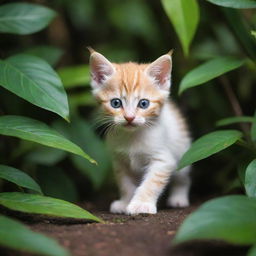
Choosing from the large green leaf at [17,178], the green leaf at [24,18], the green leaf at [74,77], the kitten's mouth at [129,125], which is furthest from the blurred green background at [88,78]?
the kitten's mouth at [129,125]

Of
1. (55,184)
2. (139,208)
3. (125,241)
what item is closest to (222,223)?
(125,241)

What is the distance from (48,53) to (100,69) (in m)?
0.69

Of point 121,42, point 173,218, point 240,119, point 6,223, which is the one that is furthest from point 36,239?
point 121,42

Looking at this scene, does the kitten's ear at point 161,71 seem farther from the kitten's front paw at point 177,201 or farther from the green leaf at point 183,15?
the kitten's front paw at point 177,201

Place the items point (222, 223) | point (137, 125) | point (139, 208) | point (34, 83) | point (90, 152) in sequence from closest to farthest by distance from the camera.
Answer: point (222, 223) → point (34, 83) → point (139, 208) → point (137, 125) → point (90, 152)

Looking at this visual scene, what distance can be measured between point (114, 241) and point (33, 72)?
1.15 m

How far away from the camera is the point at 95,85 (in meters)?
2.93

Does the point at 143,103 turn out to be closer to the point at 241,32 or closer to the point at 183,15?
the point at 183,15

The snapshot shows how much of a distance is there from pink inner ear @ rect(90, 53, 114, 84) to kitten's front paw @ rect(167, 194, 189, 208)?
3.11 ft

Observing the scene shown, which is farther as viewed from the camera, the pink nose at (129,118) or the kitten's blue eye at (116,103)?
the kitten's blue eye at (116,103)

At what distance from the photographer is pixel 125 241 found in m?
1.93

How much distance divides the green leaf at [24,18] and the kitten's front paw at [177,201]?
56.6 inches

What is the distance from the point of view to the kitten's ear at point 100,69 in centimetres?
280

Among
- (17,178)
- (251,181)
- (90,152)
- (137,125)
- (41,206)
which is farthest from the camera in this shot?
(90,152)
